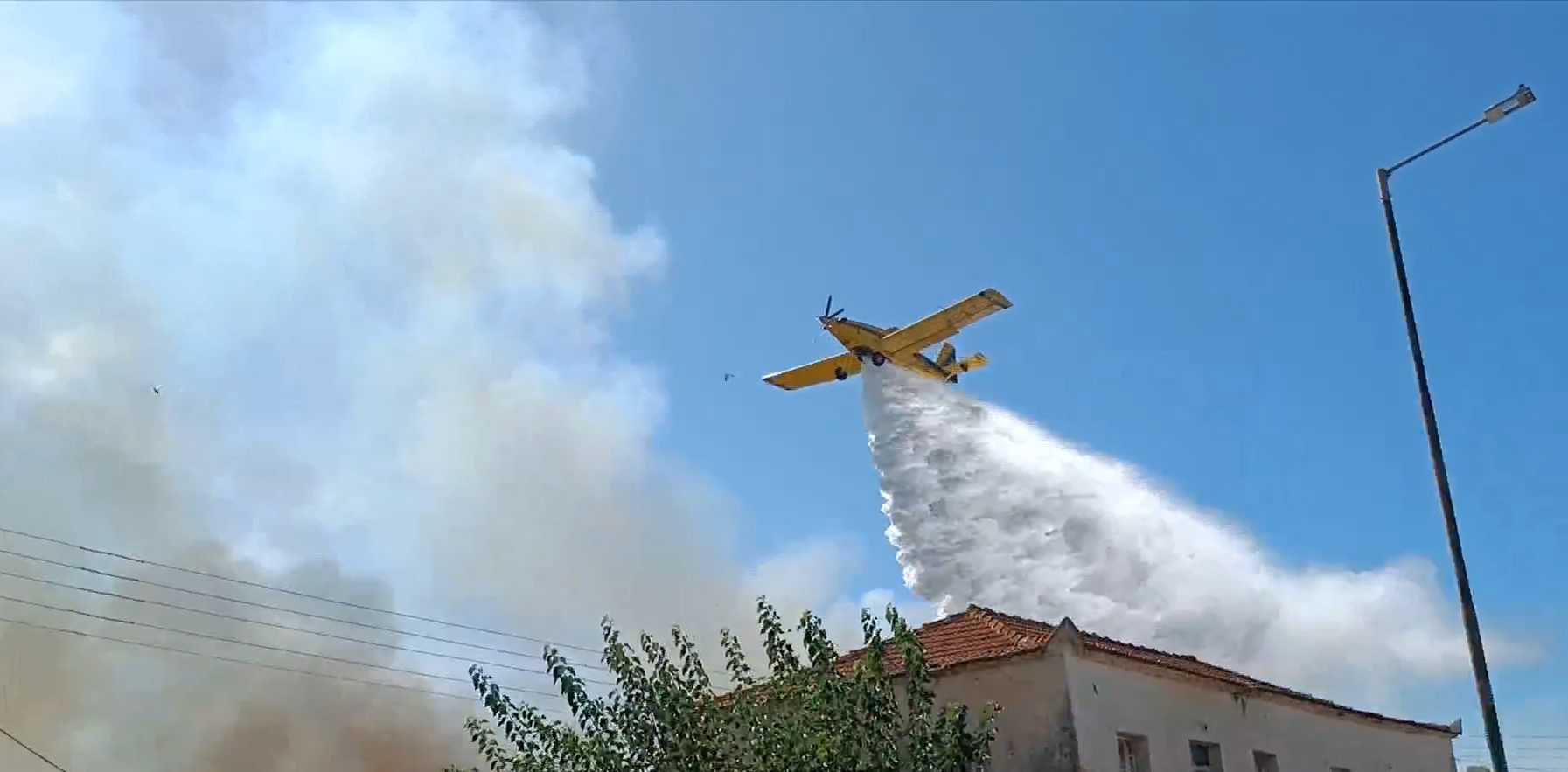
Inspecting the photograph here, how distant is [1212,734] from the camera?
22547 mm

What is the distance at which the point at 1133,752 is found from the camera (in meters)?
21.0

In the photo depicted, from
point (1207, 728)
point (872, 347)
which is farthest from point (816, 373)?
point (1207, 728)

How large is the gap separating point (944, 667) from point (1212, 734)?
511 centimetres

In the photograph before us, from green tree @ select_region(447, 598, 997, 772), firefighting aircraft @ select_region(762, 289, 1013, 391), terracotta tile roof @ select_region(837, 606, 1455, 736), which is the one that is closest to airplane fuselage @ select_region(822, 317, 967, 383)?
firefighting aircraft @ select_region(762, 289, 1013, 391)

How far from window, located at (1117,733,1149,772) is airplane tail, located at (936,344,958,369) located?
22923 millimetres

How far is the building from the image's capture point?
1975 centimetres

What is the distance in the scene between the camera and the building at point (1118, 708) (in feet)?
64.8

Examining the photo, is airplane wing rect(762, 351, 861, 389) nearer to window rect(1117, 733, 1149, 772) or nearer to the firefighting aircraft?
the firefighting aircraft

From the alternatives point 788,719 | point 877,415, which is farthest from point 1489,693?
point 877,415

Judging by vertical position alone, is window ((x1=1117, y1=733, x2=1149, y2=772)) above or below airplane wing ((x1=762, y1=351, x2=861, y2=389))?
below

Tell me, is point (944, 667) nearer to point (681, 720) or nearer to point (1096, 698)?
point (1096, 698)

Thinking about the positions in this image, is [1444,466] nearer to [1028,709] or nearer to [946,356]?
[1028,709]

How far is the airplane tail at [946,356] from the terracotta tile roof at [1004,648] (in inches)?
694

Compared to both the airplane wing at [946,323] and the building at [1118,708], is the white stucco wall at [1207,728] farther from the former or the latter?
the airplane wing at [946,323]
